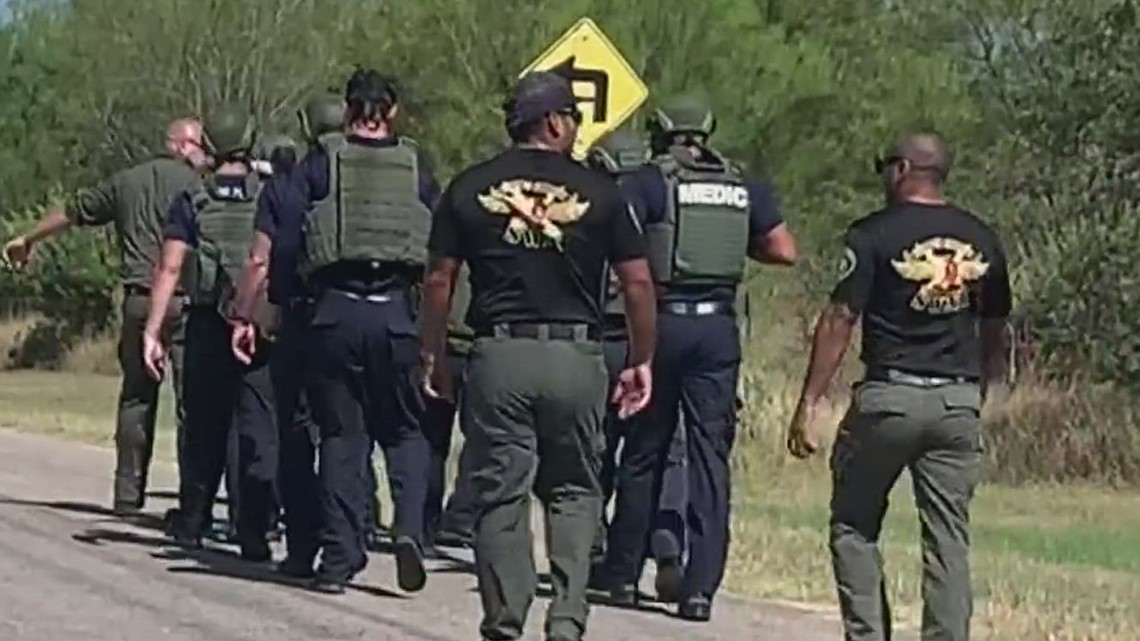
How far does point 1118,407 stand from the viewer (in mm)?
25656

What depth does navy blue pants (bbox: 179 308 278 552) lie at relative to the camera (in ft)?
45.3

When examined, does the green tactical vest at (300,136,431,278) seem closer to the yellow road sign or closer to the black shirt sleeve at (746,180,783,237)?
the black shirt sleeve at (746,180,783,237)

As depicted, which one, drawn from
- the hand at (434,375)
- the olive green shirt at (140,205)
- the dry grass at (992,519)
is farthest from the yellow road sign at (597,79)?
the hand at (434,375)

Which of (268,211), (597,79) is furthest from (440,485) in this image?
(597,79)

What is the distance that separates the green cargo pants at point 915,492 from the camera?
32.1ft

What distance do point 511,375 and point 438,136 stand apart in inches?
1291

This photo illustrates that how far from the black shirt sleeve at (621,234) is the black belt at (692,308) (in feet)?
6.61

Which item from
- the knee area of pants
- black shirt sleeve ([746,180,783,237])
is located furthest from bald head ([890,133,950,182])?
black shirt sleeve ([746,180,783,237])

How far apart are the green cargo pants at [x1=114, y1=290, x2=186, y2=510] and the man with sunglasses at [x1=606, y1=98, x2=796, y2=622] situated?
405cm

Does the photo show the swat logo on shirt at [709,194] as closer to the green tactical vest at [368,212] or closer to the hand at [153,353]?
the green tactical vest at [368,212]

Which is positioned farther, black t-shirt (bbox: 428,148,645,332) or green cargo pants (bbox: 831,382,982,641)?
green cargo pants (bbox: 831,382,982,641)

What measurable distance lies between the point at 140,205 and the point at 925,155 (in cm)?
659

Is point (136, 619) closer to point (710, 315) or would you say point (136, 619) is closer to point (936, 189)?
point (710, 315)

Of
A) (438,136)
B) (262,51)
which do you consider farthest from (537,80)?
(262,51)
